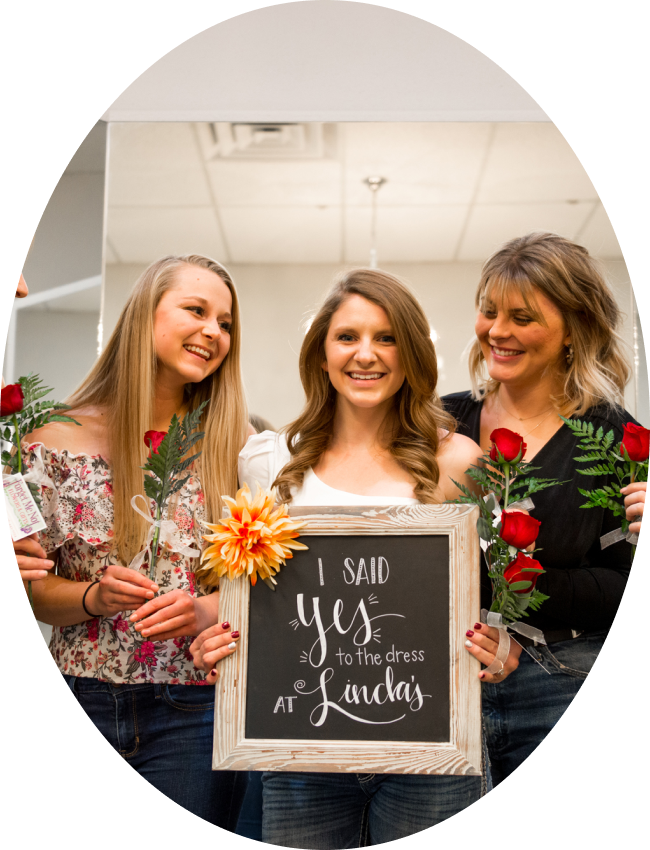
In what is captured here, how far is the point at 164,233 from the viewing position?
205 centimetres

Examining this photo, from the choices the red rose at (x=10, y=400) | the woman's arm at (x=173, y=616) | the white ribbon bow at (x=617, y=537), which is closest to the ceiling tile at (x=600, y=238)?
the white ribbon bow at (x=617, y=537)

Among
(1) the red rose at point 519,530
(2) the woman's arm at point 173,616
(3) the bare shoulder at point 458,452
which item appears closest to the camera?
(1) the red rose at point 519,530

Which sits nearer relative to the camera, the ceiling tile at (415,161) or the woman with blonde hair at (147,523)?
the woman with blonde hair at (147,523)

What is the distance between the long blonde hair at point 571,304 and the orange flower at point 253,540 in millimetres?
632

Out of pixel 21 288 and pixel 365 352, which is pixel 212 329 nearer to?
pixel 365 352

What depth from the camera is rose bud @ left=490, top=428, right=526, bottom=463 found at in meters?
1.77

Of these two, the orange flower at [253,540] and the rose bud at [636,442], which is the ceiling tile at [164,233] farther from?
the rose bud at [636,442]

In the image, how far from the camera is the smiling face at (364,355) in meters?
1.87

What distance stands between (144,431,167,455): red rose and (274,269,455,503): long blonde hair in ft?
1.00

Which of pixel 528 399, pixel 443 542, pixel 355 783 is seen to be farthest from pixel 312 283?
pixel 355 783

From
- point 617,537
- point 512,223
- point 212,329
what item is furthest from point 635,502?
point 212,329

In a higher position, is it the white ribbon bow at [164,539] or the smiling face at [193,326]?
the smiling face at [193,326]

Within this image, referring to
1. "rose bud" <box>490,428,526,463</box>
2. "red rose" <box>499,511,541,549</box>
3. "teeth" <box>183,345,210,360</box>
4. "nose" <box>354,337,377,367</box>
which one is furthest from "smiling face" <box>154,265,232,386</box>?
"red rose" <box>499,511,541,549</box>

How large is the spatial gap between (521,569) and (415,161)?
44.5 inches
